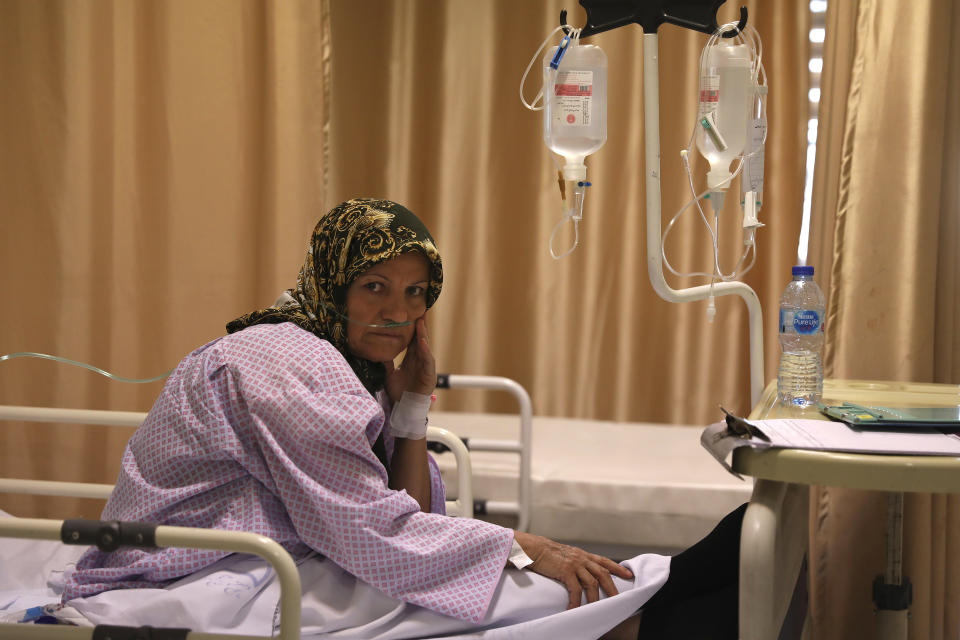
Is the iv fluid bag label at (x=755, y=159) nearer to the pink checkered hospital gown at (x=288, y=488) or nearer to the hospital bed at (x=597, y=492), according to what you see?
the pink checkered hospital gown at (x=288, y=488)

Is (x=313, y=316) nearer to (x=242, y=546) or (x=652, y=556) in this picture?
(x=242, y=546)

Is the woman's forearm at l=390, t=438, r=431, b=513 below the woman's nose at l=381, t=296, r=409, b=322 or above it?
below

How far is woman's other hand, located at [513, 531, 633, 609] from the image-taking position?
4.01 feet

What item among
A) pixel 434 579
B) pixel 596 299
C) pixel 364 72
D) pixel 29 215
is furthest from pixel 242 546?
pixel 364 72

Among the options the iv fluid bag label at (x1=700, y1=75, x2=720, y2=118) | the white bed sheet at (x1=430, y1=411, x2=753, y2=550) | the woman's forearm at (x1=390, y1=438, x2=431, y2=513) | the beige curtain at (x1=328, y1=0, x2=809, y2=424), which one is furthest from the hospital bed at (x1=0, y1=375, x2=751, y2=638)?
the iv fluid bag label at (x1=700, y1=75, x2=720, y2=118)

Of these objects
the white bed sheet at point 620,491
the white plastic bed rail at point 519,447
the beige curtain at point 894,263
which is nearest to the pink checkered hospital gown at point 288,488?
the white plastic bed rail at point 519,447

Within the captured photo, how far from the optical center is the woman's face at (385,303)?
1.42m

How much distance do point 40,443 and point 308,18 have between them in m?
1.48

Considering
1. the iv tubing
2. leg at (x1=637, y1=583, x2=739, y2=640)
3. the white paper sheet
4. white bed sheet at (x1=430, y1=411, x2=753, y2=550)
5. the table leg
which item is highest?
the iv tubing

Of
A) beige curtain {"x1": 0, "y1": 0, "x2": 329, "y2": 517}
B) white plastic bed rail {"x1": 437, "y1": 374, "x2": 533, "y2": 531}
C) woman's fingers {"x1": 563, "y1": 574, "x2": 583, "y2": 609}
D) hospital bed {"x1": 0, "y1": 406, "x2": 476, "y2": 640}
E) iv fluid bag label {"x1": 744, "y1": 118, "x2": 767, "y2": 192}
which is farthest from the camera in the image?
beige curtain {"x1": 0, "y1": 0, "x2": 329, "y2": 517}

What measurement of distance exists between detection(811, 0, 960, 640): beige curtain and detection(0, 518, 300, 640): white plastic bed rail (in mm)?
1627

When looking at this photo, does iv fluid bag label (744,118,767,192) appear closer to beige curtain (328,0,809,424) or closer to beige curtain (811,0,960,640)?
beige curtain (811,0,960,640)

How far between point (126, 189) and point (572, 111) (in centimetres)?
155

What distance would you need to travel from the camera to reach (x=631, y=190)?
127 inches
